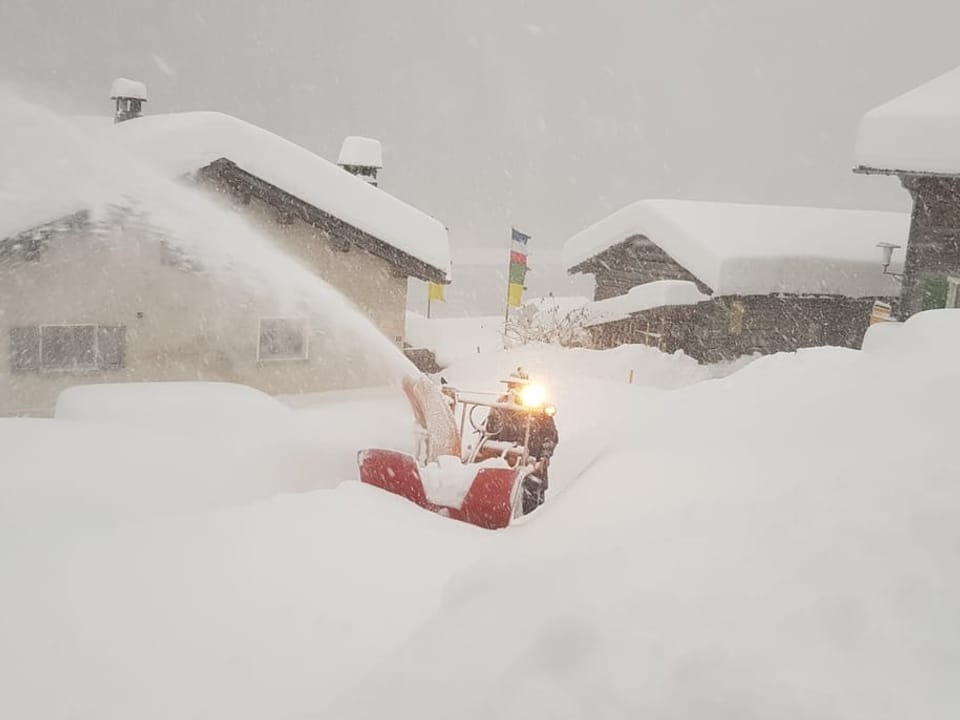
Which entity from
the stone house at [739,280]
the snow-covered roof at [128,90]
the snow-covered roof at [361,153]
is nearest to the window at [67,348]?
the snow-covered roof at [128,90]

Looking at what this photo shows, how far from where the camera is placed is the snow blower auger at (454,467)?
244 inches

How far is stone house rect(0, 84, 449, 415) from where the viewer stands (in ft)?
37.9

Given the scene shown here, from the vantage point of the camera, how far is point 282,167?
13.1 meters

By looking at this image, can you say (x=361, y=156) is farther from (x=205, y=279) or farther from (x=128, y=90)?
(x=205, y=279)

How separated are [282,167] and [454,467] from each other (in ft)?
27.5

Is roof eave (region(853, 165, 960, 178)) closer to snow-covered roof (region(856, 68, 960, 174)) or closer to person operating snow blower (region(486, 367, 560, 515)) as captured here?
snow-covered roof (region(856, 68, 960, 174))

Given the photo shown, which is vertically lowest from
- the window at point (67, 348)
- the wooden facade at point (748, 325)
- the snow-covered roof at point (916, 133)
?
the window at point (67, 348)

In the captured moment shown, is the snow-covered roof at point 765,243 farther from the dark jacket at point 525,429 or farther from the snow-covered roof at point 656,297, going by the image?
the dark jacket at point 525,429

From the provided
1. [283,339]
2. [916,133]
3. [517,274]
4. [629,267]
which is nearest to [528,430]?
[283,339]

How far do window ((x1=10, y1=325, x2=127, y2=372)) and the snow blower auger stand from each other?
7.06 meters

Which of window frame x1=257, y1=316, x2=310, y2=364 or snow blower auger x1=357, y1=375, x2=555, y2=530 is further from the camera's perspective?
window frame x1=257, y1=316, x2=310, y2=364

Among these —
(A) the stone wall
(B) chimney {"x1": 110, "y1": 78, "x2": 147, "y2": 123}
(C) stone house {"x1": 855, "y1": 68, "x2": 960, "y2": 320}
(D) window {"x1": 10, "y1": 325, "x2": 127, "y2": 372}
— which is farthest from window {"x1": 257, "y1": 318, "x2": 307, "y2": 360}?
(A) the stone wall

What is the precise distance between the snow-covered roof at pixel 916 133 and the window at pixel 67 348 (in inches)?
505

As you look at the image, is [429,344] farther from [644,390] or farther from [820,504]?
[820,504]
